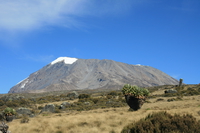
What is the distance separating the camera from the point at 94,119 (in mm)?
20266

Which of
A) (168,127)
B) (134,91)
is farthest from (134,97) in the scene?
(168,127)

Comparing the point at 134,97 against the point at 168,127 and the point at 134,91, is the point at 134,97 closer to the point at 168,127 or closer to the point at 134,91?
the point at 134,91

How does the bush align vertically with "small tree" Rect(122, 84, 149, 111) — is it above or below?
below

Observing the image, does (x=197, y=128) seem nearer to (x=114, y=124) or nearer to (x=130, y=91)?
(x=114, y=124)

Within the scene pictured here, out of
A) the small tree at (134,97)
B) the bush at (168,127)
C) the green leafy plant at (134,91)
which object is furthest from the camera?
the green leafy plant at (134,91)

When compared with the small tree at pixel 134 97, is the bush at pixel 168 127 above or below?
below

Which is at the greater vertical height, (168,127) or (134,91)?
(134,91)

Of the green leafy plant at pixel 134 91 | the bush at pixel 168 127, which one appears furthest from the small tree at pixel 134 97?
the bush at pixel 168 127

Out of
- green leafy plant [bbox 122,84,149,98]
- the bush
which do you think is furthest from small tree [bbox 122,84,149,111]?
the bush

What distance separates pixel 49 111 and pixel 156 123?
25.9 metres

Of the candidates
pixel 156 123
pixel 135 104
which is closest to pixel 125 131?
pixel 156 123

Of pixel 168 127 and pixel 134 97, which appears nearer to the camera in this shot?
pixel 168 127

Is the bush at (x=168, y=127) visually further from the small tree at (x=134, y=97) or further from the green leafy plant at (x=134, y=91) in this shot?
the green leafy plant at (x=134, y=91)

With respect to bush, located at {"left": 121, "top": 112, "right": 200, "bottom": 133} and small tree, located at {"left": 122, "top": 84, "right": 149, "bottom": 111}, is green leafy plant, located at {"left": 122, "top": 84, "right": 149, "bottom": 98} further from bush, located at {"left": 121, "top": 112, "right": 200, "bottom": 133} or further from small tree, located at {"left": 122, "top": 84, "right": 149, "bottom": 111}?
bush, located at {"left": 121, "top": 112, "right": 200, "bottom": 133}
